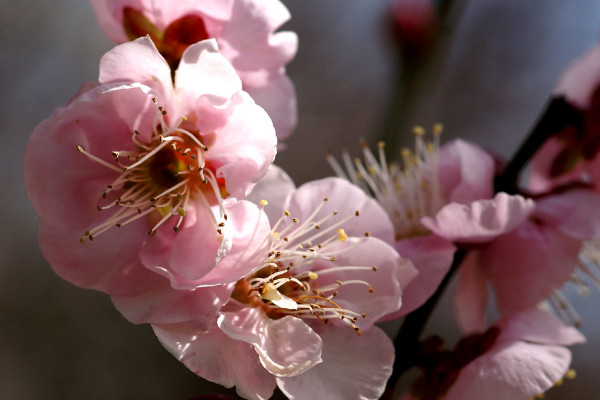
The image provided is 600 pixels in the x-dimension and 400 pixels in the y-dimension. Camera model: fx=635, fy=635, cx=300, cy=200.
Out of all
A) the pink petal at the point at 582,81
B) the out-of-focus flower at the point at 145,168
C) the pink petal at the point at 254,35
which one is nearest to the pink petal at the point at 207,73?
the out-of-focus flower at the point at 145,168

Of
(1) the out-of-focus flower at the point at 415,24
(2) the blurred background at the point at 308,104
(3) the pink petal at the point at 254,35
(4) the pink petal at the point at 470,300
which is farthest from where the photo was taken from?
(1) the out-of-focus flower at the point at 415,24

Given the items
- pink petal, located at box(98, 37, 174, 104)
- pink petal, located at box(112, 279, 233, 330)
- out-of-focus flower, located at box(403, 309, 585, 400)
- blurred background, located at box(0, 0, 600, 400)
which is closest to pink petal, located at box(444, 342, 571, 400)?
out-of-focus flower, located at box(403, 309, 585, 400)

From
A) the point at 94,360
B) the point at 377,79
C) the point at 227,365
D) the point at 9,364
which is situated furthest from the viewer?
the point at 377,79

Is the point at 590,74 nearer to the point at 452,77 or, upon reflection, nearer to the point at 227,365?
the point at 227,365

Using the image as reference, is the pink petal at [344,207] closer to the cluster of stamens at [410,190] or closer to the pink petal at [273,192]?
the pink petal at [273,192]

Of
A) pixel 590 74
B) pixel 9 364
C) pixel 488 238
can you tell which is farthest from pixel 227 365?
pixel 9 364

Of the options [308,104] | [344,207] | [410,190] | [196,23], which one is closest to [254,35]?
[196,23]
